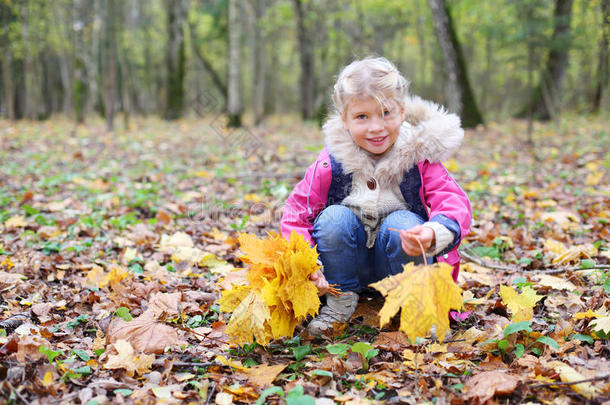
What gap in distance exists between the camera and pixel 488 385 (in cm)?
156

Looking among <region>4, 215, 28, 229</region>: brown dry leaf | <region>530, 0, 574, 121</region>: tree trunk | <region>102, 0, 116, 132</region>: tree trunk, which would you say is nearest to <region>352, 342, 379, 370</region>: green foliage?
<region>4, 215, 28, 229</region>: brown dry leaf

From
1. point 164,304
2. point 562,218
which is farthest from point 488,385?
point 562,218

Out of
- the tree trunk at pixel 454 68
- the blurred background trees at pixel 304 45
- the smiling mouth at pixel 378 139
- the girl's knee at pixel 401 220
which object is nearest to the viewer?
the girl's knee at pixel 401 220

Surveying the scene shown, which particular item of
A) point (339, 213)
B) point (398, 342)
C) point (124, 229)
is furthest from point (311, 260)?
point (124, 229)

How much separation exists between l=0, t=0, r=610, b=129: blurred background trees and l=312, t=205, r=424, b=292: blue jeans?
4708 millimetres

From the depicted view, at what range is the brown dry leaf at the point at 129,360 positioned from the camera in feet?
5.74

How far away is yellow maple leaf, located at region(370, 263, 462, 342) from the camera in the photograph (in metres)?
1.47

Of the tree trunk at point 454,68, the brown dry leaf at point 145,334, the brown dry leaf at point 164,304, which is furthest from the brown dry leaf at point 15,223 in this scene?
the tree trunk at point 454,68

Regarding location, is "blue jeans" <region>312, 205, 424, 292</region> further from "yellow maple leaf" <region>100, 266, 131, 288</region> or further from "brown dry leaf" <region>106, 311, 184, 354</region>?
"yellow maple leaf" <region>100, 266, 131, 288</region>

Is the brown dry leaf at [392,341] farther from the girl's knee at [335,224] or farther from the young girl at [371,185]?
the girl's knee at [335,224]

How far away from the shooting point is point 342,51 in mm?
20562

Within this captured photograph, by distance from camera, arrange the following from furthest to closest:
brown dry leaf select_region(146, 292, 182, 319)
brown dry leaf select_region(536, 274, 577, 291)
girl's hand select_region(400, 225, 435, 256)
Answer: brown dry leaf select_region(536, 274, 577, 291), brown dry leaf select_region(146, 292, 182, 319), girl's hand select_region(400, 225, 435, 256)

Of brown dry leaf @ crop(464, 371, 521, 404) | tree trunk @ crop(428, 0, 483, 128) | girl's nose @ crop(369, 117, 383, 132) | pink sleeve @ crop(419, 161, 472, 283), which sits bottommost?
brown dry leaf @ crop(464, 371, 521, 404)

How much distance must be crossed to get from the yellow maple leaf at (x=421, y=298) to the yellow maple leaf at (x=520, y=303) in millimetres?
599
